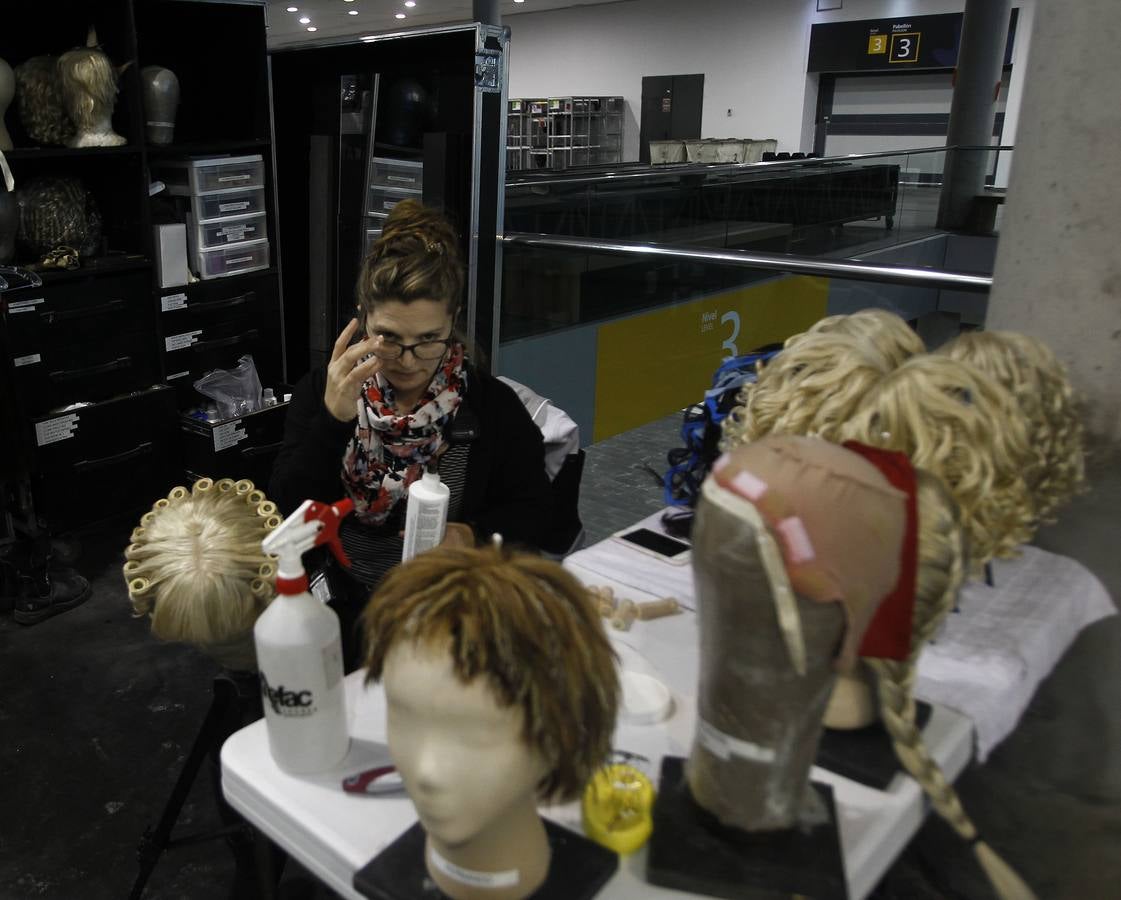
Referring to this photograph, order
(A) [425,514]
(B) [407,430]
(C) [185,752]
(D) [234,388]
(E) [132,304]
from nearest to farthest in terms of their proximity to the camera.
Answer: (A) [425,514] < (B) [407,430] < (C) [185,752] < (E) [132,304] < (D) [234,388]

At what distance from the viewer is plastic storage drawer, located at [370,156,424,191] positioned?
9.90 ft

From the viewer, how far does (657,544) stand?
1401mm

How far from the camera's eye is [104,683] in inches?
92.0

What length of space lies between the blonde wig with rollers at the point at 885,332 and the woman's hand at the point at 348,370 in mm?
692

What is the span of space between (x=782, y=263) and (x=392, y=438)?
107 cm

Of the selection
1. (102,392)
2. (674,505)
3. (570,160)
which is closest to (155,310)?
(102,392)

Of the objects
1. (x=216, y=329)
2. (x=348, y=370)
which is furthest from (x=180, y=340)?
(x=348, y=370)

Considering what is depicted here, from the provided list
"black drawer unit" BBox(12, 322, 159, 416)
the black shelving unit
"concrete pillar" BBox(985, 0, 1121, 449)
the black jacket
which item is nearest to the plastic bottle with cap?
the black jacket

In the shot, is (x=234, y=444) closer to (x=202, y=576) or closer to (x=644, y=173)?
(x=644, y=173)

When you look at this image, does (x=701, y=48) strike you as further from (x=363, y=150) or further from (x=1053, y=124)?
(x=1053, y=124)

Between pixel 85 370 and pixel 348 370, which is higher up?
pixel 348 370

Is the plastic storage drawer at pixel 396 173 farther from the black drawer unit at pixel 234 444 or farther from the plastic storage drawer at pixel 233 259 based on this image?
the black drawer unit at pixel 234 444

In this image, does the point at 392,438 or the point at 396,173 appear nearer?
the point at 392,438

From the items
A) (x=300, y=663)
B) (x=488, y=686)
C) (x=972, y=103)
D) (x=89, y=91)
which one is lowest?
(x=300, y=663)
